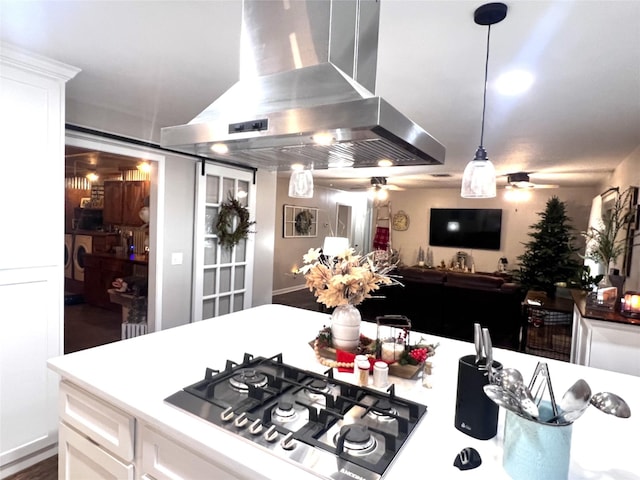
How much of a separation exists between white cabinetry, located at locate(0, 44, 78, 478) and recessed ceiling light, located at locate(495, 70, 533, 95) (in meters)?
2.44

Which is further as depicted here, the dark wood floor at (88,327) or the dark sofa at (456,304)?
the dark sofa at (456,304)

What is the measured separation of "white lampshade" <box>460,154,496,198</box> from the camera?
1.70 metres

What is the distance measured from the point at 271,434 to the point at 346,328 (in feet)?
2.02

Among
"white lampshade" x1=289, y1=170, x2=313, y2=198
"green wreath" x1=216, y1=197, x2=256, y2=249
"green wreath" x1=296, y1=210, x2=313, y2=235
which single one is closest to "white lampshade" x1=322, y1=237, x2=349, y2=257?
"white lampshade" x1=289, y1=170, x2=313, y2=198

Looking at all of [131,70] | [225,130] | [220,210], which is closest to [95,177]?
[220,210]

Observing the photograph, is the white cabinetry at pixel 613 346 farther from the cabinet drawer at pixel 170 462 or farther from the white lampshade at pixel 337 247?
the cabinet drawer at pixel 170 462

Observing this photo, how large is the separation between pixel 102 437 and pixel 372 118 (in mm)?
1305

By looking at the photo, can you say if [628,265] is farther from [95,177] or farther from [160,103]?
[95,177]

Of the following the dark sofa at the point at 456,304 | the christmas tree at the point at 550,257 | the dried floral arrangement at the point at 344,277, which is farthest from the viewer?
the christmas tree at the point at 550,257

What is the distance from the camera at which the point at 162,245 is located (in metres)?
3.39

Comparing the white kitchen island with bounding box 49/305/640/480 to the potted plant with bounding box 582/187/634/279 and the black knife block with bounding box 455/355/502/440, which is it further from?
the potted plant with bounding box 582/187/634/279

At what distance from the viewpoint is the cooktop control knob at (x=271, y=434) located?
934 mm

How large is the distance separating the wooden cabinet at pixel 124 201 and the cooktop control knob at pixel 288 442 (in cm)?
516

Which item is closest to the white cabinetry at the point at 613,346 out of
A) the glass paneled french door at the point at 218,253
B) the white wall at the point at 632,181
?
the white wall at the point at 632,181
